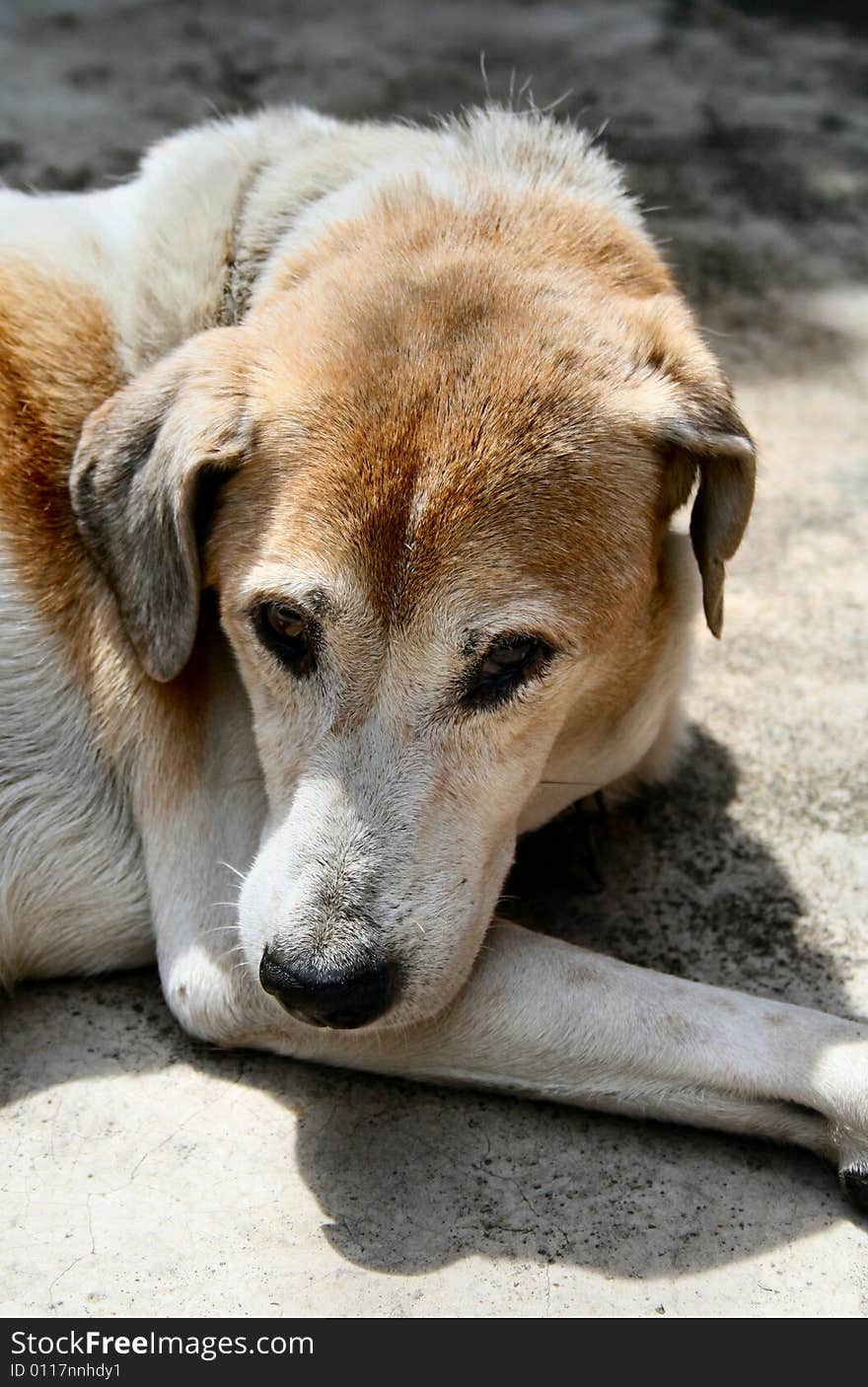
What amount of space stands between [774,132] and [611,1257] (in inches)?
265

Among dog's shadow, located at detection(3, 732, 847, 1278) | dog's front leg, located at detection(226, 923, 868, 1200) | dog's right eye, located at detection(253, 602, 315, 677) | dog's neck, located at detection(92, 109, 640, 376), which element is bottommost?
dog's shadow, located at detection(3, 732, 847, 1278)

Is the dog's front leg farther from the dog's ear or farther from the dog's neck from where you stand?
the dog's neck

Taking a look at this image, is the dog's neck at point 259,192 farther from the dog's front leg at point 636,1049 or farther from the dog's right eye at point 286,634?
the dog's front leg at point 636,1049

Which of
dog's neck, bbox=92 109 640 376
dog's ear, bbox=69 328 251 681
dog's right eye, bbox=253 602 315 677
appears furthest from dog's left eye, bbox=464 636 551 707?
dog's neck, bbox=92 109 640 376

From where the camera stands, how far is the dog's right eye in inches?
117

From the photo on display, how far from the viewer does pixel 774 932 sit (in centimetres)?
376

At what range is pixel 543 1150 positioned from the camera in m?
3.15

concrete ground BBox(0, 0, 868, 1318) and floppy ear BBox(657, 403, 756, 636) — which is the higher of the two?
floppy ear BBox(657, 403, 756, 636)

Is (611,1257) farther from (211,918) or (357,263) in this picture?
(357,263)

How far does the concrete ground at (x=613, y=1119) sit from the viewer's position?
9.39 feet

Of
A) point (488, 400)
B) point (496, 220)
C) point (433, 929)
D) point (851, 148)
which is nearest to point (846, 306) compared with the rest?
point (851, 148)

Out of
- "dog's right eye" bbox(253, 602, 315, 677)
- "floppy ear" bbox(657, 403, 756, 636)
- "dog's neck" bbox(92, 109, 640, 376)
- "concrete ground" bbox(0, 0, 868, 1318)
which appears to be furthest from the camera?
"dog's neck" bbox(92, 109, 640, 376)

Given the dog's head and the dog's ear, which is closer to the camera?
the dog's head
